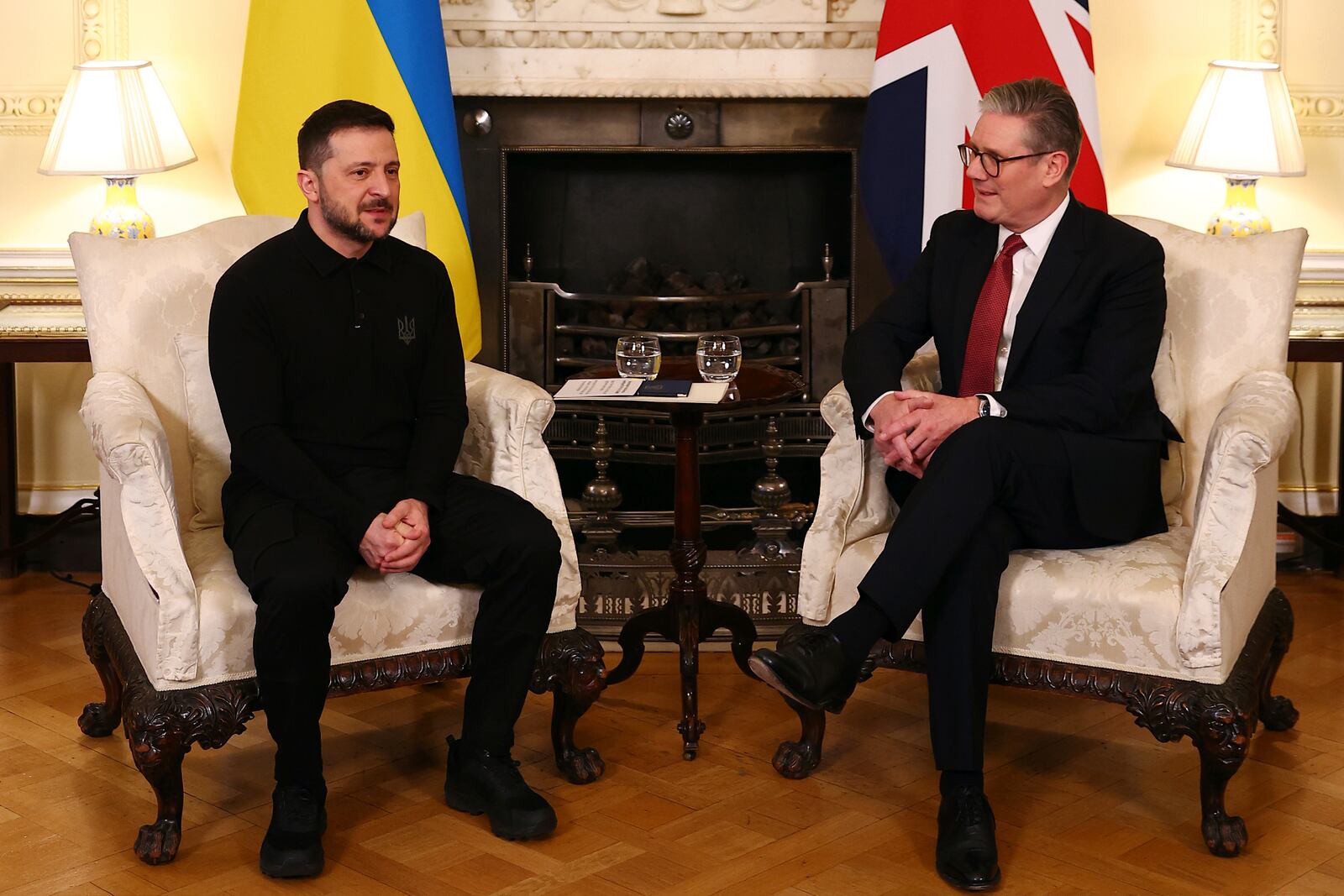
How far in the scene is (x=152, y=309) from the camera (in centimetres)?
265

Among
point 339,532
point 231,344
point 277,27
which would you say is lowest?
point 339,532

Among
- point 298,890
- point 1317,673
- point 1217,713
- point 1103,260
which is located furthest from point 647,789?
point 1317,673

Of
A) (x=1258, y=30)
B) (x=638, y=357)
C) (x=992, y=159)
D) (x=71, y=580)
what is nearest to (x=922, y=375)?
(x=992, y=159)

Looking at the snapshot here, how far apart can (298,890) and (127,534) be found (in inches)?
24.2

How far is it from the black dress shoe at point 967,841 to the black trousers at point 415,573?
28.8 inches

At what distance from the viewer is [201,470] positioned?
263 cm

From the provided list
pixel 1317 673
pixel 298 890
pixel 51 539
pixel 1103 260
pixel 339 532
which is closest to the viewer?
pixel 298 890

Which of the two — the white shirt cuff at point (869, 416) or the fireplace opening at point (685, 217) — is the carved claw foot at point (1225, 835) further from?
the fireplace opening at point (685, 217)

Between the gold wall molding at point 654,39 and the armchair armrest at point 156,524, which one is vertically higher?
the gold wall molding at point 654,39

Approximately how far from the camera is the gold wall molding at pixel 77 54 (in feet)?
12.7

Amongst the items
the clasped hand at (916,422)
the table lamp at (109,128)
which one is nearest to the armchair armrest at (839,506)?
the clasped hand at (916,422)

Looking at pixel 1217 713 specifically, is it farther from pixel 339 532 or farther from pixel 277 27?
pixel 277 27

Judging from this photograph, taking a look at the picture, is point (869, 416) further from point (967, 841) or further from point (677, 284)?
point (677, 284)

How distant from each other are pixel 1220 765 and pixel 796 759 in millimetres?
745
